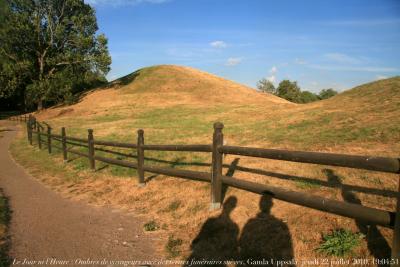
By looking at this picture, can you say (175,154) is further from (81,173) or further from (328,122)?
(328,122)

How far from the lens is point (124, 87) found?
53.5 metres

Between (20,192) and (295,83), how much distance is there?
3861 inches

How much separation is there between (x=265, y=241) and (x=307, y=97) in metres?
114

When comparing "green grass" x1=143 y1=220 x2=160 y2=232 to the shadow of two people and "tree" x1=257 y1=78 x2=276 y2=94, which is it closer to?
the shadow of two people

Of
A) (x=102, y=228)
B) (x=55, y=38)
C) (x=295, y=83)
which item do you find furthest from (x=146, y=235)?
(x=295, y=83)

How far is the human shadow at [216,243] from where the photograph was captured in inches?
188

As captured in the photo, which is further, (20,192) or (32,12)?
(32,12)

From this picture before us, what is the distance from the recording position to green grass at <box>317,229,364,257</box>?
4281 millimetres

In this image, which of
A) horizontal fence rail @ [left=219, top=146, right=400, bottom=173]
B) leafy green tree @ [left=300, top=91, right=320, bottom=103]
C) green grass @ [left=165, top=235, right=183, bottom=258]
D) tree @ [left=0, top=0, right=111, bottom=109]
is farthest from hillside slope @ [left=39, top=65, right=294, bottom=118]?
leafy green tree @ [left=300, top=91, right=320, bottom=103]

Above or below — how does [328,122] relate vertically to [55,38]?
below

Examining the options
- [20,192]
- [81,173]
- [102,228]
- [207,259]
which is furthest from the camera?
[81,173]

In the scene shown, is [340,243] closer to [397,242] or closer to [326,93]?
[397,242]

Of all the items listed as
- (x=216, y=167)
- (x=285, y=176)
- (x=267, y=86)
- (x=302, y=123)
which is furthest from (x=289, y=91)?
(x=216, y=167)

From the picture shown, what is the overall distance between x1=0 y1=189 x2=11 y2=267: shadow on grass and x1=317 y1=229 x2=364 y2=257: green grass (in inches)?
180
